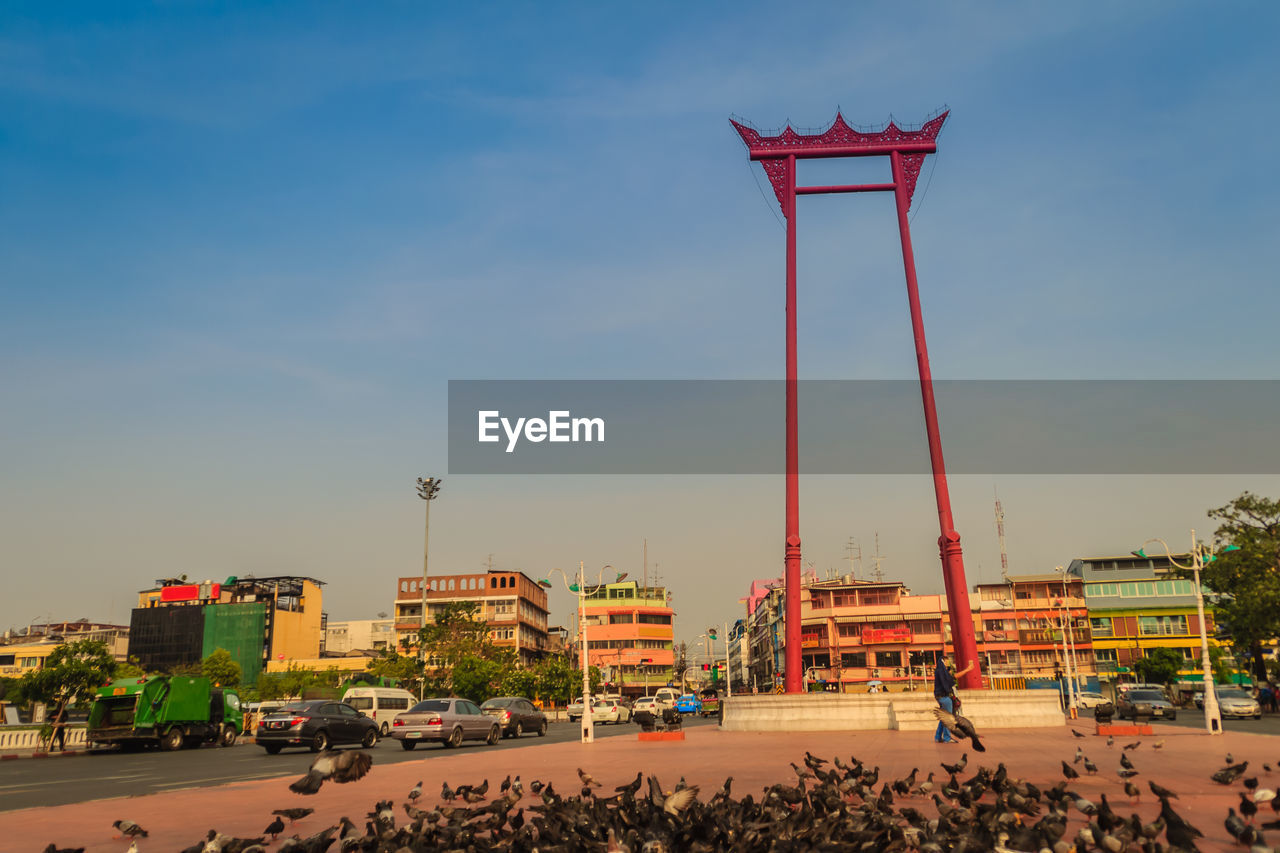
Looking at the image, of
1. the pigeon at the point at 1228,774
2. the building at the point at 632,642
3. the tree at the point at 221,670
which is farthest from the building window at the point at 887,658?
the pigeon at the point at 1228,774

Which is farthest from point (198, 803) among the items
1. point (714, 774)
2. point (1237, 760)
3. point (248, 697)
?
point (248, 697)

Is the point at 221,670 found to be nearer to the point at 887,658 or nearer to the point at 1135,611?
the point at 887,658

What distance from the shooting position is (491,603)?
9631 centimetres

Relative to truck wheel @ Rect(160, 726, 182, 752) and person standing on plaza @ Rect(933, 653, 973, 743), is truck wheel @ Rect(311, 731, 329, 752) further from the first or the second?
person standing on plaza @ Rect(933, 653, 973, 743)

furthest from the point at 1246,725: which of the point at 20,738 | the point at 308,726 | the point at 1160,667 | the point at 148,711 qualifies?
the point at 1160,667

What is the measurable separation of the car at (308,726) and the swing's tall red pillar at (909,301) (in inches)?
496

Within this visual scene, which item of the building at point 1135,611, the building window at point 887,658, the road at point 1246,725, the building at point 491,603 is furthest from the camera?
the building at point 491,603

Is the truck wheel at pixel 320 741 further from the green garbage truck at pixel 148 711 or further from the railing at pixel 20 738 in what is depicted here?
the railing at pixel 20 738

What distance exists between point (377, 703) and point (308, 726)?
30.7ft

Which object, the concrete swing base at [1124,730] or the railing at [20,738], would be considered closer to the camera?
the concrete swing base at [1124,730]

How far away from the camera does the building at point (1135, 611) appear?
78.0 meters

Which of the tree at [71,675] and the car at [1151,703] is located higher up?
the tree at [71,675]

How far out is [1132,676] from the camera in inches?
2985

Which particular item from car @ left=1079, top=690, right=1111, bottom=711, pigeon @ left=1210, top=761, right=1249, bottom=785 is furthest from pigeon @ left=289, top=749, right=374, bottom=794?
car @ left=1079, top=690, right=1111, bottom=711
